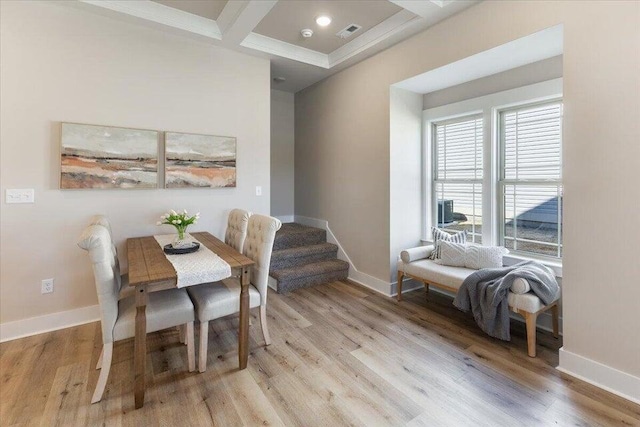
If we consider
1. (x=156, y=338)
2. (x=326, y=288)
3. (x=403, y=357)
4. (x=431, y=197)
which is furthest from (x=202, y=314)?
(x=431, y=197)

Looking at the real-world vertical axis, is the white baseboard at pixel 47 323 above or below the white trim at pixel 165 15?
below

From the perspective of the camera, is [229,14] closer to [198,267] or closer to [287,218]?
[198,267]

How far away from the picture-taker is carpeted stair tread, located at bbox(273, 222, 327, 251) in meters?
4.15

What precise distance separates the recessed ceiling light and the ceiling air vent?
227 mm

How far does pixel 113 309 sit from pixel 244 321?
79cm

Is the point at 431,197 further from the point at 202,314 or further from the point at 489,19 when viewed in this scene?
the point at 202,314

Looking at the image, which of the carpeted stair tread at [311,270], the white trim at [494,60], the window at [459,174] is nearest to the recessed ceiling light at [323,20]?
the white trim at [494,60]

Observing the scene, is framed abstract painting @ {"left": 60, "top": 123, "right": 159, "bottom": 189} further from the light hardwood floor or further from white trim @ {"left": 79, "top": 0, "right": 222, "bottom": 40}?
the light hardwood floor

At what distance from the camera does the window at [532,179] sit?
9.25 feet

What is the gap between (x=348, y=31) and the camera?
3303 mm

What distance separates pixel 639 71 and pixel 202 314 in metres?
3.05

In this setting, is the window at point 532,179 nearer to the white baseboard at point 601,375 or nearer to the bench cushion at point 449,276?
the bench cushion at point 449,276

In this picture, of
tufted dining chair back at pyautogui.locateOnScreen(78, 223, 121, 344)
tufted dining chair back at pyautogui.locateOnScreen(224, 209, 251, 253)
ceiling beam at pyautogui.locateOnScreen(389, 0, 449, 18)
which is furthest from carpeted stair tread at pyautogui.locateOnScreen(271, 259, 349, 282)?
ceiling beam at pyautogui.locateOnScreen(389, 0, 449, 18)

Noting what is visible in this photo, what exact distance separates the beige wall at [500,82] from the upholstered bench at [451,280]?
5.61 ft
